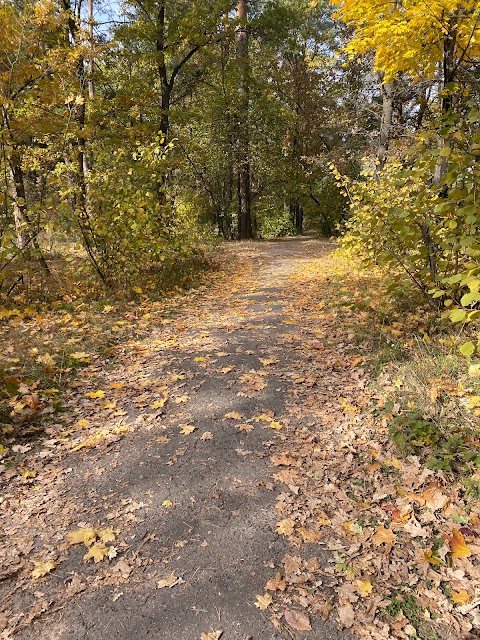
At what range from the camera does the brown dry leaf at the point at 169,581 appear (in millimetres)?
2410

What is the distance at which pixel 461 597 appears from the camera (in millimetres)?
2230

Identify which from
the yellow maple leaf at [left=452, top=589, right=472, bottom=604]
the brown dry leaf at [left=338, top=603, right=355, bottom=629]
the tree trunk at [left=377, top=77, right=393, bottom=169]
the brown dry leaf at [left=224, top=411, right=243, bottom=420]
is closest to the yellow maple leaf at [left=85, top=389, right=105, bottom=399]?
the brown dry leaf at [left=224, top=411, right=243, bottom=420]

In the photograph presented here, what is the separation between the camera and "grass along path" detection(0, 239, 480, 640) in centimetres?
223

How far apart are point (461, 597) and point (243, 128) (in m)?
18.4

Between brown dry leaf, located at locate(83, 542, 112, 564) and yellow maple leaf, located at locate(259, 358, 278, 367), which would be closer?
brown dry leaf, located at locate(83, 542, 112, 564)

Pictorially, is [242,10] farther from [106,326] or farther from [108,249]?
[106,326]

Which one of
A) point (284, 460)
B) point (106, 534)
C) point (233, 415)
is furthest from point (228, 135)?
point (106, 534)

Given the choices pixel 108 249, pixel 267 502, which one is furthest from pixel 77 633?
pixel 108 249

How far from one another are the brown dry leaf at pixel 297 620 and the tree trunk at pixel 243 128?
17.5m

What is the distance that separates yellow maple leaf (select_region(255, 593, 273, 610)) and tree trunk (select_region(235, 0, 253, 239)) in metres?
17.4

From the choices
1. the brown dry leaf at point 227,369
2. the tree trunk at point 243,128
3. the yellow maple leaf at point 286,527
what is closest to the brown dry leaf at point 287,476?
the yellow maple leaf at point 286,527

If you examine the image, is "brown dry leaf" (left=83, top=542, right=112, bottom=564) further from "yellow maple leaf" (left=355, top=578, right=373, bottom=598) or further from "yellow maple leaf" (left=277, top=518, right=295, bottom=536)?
"yellow maple leaf" (left=355, top=578, right=373, bottom=598)

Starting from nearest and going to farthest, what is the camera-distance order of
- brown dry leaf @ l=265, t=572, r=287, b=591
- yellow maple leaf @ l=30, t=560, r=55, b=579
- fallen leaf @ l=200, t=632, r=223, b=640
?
fallen leaf @ l=200, t=632, r=223, b=640
brown dry leaf @ l=265, t=572, r=287, b=591
yellow maple leaf @ l=30, t=560, r=55, b=579

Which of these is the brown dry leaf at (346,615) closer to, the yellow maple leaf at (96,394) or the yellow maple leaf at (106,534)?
the yellow maple leaf at (106,534)
